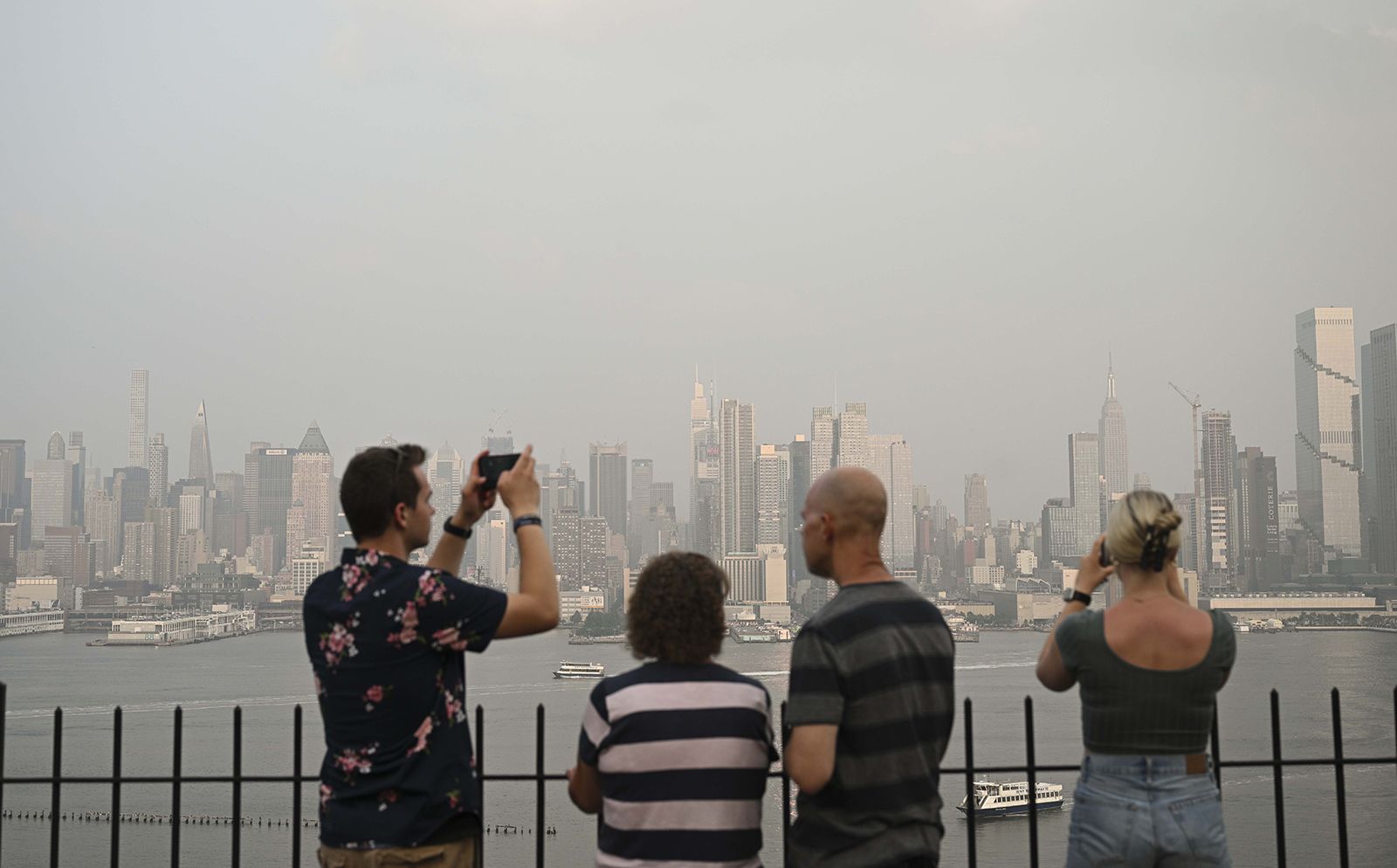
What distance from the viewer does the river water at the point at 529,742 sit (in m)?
21.5

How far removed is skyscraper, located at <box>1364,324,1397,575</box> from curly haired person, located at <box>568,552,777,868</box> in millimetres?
91004

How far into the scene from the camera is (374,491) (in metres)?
2.00

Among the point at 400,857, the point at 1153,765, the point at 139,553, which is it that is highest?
the point at 1153,765

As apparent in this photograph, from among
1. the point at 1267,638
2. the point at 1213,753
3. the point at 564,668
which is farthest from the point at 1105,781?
the point at 1267,638

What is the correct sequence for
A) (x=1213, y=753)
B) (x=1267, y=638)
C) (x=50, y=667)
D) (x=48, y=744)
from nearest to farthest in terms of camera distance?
(x=1213, y=753), (x=48, y=744), (x=50, y=667), (x=1267, y=638)

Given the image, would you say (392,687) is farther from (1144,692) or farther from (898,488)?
(898,488)

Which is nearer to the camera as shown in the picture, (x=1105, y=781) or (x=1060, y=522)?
(x=1105, y=781)

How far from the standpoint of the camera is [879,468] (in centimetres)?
10269

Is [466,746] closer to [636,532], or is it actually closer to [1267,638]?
[1267,638]

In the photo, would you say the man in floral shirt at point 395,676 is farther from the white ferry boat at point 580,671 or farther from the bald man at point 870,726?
the white ferry boat at point 580,671

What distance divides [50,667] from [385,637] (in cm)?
5733

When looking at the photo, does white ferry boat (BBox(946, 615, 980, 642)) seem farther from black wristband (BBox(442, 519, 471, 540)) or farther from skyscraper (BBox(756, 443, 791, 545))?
black wristband (BBox(442, 519, 471, 540))

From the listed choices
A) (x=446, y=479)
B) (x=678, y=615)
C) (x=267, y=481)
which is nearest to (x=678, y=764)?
(x=678, y=615)

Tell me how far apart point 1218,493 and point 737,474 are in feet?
132
